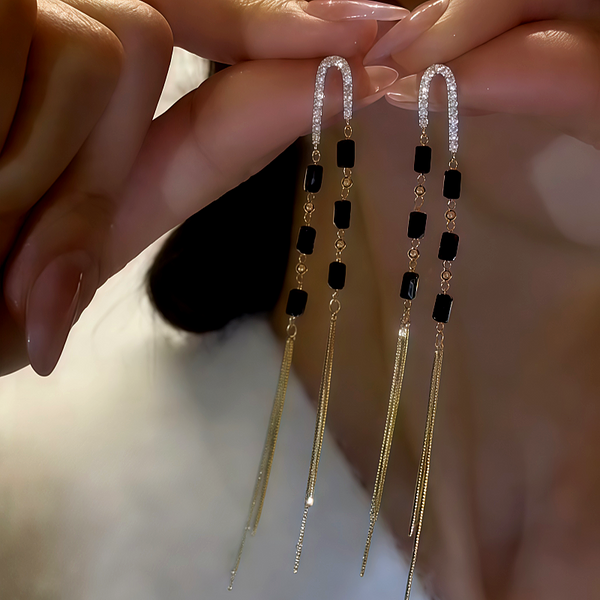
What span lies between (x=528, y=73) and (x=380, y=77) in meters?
0.16

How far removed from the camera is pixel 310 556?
0.88 meters

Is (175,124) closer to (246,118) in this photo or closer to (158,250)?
(246,118)

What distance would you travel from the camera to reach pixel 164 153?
24.2 inches

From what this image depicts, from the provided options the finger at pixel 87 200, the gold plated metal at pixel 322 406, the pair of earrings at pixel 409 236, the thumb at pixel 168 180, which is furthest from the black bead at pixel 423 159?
the finger at pixel 87 200

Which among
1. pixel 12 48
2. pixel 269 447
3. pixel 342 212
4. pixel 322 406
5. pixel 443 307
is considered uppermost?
pixel 12 48

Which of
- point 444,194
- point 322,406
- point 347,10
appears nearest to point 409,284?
point 444,194

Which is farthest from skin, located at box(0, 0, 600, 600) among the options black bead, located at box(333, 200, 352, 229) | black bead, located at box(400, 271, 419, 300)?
black bead, located at box(400, 271, 419, 300)

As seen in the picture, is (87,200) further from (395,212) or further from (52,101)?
(395,212)

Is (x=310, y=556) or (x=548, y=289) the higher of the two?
(x=548, y=289)

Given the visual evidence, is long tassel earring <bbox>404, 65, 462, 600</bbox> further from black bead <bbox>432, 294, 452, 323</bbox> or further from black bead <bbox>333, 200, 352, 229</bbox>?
black bead <bbox>333, 200, 352, 229</bbox>

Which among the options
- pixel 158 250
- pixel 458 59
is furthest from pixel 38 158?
pixel 158 250

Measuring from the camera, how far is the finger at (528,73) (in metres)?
0.57

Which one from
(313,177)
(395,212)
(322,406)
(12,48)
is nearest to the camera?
(12,48)

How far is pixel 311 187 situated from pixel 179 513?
0.63 meters
